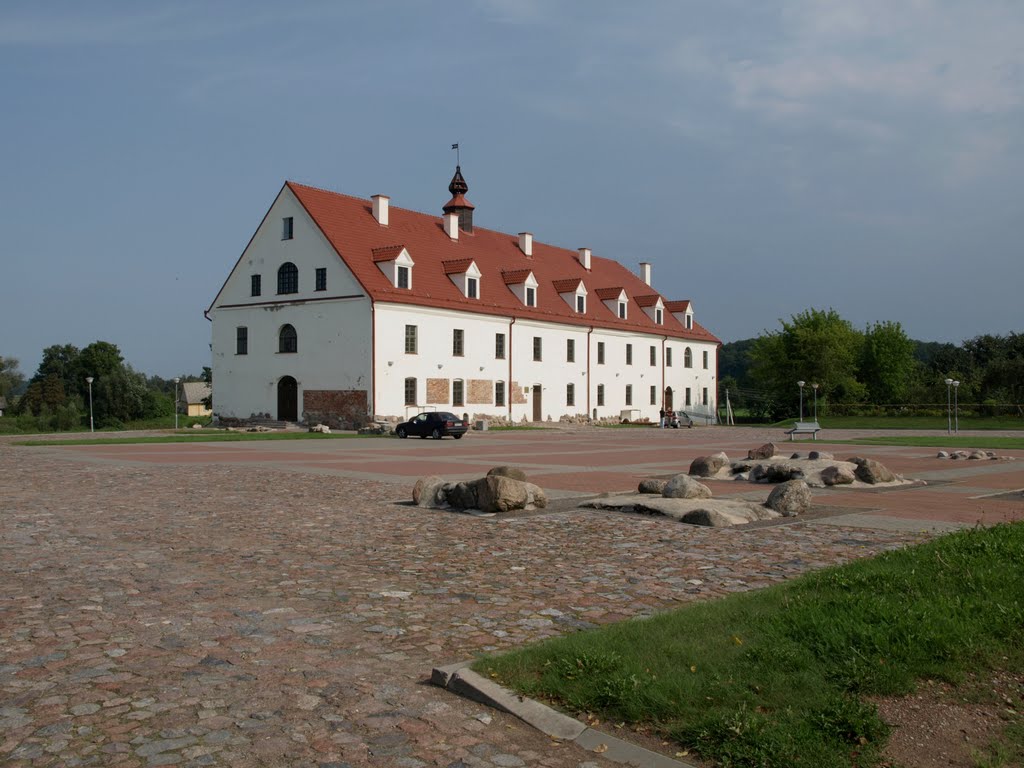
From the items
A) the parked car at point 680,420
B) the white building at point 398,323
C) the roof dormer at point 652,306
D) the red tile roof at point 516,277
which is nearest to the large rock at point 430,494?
the white building at point 398,323

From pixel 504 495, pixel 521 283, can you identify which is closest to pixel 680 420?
pixel 521 283

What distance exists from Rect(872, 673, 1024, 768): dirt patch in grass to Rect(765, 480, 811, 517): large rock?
7.74 meters

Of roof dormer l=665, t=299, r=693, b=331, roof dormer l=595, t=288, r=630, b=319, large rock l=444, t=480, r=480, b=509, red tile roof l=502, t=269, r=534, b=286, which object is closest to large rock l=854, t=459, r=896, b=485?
large rock l=444, t=480, r=480, b=509

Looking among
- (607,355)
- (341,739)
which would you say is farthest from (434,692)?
(607,355)

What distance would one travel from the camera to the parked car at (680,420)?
60616mm

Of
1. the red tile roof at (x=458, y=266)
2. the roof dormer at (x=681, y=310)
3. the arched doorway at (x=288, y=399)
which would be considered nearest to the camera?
the arched doorway at (x=288, y=399)

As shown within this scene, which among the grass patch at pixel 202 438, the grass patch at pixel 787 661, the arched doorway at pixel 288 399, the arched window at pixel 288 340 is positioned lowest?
the grass patch at pixel 787 661

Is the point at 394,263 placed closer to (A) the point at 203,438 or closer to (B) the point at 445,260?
(B) the point at 445,260

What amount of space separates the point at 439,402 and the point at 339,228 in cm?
1074

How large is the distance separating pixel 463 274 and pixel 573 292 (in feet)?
36.0

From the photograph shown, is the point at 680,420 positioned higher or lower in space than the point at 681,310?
lower

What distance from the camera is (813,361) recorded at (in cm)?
7631

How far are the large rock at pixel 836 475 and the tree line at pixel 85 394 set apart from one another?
54.6 m

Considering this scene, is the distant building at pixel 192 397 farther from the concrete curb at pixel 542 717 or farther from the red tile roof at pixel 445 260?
the concrete curb at pixel 542 717
